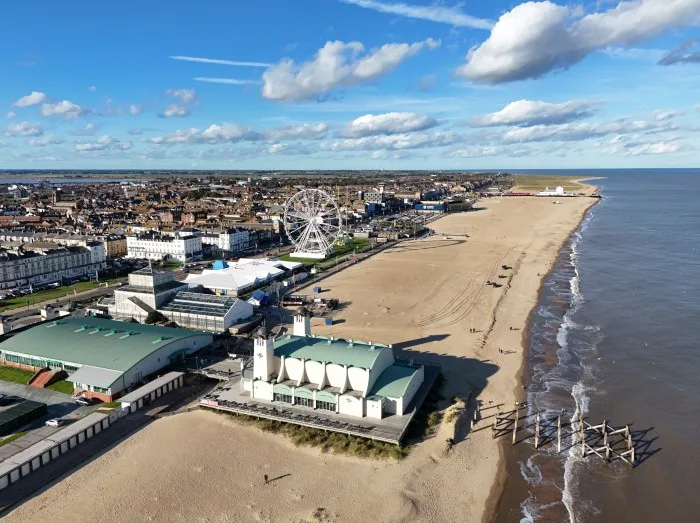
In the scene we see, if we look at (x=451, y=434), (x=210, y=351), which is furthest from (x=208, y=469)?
(x=210, y=351)

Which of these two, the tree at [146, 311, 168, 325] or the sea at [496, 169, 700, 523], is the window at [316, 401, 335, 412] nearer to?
the sea at [496, 169, 700, 523]

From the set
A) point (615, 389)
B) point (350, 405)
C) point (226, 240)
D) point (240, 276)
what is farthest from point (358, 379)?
point (226, 240)

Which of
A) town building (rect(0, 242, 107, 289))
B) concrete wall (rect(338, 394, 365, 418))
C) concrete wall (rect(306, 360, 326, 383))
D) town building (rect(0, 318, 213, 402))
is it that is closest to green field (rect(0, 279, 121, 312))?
town building (rect(0, 242, 107, 289))

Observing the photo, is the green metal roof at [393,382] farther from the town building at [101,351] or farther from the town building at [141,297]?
the town building at [141,297]

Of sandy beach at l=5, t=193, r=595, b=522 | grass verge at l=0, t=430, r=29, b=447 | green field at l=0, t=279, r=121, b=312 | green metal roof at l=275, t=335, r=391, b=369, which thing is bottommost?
sandy beach at l=5, t=193, r=595, b=522

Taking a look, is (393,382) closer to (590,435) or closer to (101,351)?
(590,435)

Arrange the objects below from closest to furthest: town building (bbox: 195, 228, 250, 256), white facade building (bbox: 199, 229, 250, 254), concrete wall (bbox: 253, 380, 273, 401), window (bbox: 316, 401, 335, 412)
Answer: window (bbox: 316, 401, 335, 412)
concrete wall (bbox: 253, 380, 273, 401)
town building (bbox: 195, 228, 250, 256)
white facade building (bbox: 199, 229, 250, 254)

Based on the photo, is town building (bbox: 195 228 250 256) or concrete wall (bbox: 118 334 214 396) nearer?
concrete wall (bbox: 118 334 214 396)
